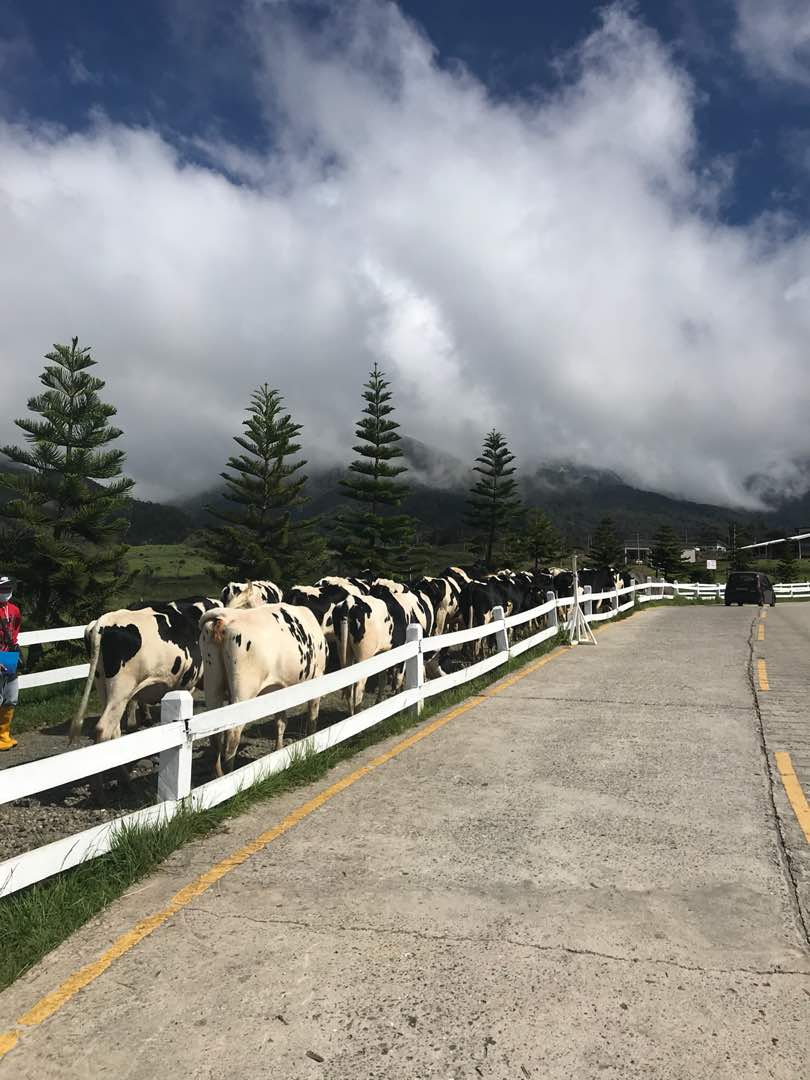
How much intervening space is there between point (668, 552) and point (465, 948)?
89833 mm

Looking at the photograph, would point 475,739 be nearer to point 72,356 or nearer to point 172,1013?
point 172,1013

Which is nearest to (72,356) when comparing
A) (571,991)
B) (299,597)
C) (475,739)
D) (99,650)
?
(299,597)

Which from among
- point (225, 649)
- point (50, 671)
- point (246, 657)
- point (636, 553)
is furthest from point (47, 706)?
point (636, 553)

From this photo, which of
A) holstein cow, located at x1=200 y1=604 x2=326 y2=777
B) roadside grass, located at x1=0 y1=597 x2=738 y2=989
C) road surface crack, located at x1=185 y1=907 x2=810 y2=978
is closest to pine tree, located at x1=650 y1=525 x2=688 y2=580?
holstein cow, located at x1=200 y1=604 x2=326 y2=777

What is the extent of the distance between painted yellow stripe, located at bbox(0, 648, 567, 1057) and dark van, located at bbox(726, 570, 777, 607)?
3376 cm

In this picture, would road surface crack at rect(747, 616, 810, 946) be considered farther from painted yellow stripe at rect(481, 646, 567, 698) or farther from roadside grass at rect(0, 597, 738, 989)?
roadside grass at rect(0, 597, 738, 989)

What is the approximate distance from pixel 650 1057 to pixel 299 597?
958cm

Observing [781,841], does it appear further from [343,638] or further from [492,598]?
[492,598]


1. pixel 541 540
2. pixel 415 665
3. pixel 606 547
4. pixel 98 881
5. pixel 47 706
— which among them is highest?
pixel 541 540

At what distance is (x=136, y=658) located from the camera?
7.47 meters

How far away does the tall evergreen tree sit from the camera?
4734 cm

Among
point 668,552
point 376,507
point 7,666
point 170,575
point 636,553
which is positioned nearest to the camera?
point 7,666

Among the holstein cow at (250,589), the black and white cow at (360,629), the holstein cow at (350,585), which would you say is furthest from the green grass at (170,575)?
the black and white cow at (360,629)

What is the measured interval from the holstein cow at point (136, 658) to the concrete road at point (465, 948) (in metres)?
2.56
